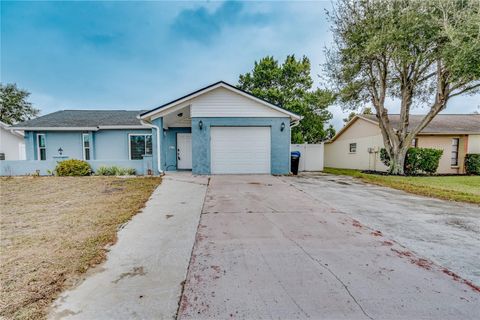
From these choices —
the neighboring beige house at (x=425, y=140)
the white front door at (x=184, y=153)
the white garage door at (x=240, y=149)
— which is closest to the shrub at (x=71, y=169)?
the white front door at (x=184, y=153)

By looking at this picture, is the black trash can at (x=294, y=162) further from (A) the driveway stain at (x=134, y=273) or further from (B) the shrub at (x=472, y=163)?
(B) the shrub at (x=472, y=163)

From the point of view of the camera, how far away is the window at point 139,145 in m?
13.5

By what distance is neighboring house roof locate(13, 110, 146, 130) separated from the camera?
41.5 ft

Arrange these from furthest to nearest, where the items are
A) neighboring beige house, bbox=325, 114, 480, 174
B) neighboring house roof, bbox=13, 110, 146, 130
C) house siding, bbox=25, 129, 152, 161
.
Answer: neighboring beige house, bbox=325, 114, 480, 174 → house siding, bbox=25, 129, 152, 161 → neighboring house roof, bbox=13, 110, 146, 130

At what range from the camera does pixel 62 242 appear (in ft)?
11.5

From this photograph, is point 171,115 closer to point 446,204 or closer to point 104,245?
point 104,245

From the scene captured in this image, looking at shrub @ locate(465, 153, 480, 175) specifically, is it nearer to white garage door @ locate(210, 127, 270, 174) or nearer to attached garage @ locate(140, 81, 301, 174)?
attached garage @ locate(140, 81, 301, 174)

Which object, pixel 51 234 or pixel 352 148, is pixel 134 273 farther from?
pixel 352 148

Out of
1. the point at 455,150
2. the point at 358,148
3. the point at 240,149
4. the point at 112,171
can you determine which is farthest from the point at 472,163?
the point at 112,171

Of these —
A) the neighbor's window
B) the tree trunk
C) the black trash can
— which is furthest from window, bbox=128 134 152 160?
the tree trunk

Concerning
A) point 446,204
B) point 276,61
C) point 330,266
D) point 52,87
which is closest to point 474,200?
point 446,204

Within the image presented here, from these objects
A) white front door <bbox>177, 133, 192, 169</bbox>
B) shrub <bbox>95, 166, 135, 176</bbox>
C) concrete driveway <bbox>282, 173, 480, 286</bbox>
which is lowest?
concrete driveway <bbox>282, 173, 480, 286</bbox>

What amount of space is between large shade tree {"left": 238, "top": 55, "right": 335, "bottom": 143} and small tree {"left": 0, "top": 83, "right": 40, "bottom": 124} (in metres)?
29.2

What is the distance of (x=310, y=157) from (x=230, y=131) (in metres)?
6.70
